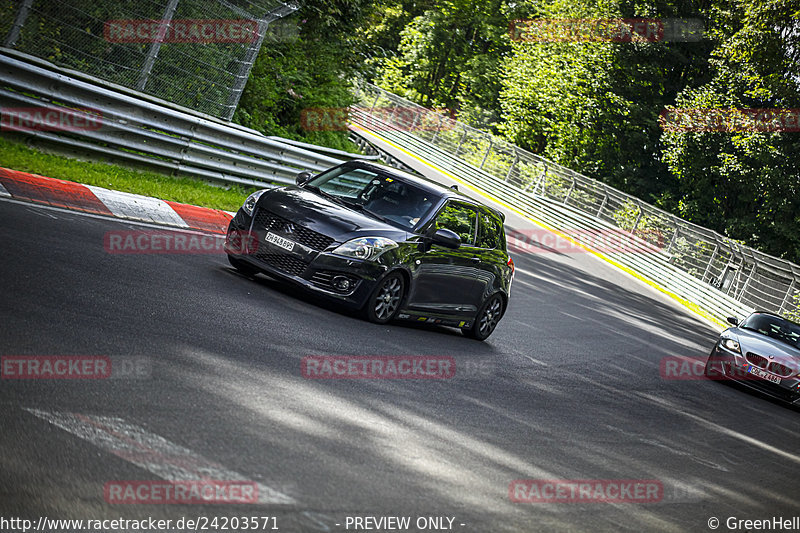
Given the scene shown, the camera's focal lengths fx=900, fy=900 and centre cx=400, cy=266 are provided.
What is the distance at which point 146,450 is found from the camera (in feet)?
15.3

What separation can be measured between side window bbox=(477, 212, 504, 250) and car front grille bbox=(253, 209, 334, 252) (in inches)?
108

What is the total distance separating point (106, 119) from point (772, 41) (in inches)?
1269

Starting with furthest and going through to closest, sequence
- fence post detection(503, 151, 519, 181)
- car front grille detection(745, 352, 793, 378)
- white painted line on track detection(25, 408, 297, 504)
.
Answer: fence post detection(503, 151, 519, 181)
car front grille detection(745, 352, 793, 378)
white painted line on track detection(25, 408, 297, 504)

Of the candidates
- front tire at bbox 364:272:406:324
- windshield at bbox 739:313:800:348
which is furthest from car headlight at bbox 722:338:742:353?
front tire at bbox 364:272:406:324

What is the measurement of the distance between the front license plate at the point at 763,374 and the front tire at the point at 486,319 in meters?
4.85

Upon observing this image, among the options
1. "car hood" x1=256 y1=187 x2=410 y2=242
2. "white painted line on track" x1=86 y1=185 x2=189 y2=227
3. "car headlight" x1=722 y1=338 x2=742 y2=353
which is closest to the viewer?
"car hood" x1=256 y1=187 x2=410 y2=242

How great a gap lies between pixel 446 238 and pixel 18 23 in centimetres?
669

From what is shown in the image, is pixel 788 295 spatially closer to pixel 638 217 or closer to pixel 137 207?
pixel 638 217

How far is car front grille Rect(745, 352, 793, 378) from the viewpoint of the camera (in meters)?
14.2

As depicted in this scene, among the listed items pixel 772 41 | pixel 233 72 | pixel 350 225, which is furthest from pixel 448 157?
pixel 350 225

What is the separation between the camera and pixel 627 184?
46188 millimetres

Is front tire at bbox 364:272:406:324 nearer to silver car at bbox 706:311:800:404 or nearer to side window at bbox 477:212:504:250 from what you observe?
side window at bbox 477:212:504:250

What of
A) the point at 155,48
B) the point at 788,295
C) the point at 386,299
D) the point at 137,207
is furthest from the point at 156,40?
the point at 788,295

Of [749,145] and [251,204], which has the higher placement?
[749,145]
